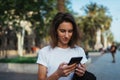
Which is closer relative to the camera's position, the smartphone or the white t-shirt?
the smartphone

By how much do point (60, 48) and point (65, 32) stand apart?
Result: 0.66 feet

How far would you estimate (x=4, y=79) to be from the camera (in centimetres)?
1903

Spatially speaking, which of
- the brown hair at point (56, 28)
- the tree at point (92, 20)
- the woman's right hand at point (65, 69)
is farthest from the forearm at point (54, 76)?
the tree at point (92, 20)

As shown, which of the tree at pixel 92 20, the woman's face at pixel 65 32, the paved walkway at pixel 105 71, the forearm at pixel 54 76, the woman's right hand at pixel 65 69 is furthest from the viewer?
the tree at pixel 92 20

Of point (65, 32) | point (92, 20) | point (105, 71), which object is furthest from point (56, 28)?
point (92, 20)

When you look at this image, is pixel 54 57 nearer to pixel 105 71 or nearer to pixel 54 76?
pixel 54 76

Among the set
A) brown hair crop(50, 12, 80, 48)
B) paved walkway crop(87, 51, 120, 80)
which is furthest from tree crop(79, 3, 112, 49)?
brown hair crop(50, 12, 80, 48)

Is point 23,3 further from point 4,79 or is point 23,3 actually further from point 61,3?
point 4,79

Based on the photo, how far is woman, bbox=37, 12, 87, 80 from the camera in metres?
3.86

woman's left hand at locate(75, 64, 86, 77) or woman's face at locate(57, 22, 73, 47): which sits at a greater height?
woman's face at locate(57, 22, 73, 47)

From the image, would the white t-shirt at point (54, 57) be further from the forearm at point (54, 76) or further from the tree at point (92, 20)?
the tree at point (92, 20)

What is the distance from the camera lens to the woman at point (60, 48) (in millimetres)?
3857

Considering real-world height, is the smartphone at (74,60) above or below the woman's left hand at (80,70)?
above

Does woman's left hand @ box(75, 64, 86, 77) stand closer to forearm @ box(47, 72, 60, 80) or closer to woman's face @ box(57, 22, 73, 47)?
forearm @ box(47, 72, 60, 80)
